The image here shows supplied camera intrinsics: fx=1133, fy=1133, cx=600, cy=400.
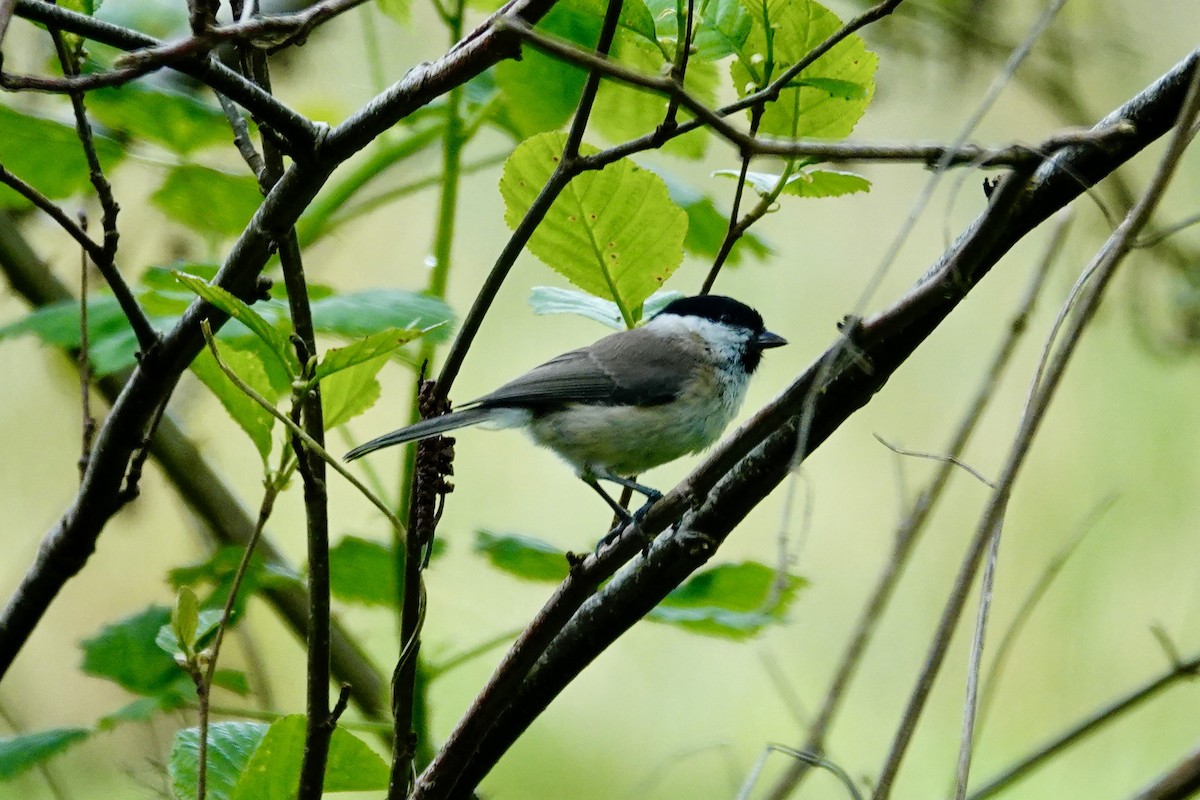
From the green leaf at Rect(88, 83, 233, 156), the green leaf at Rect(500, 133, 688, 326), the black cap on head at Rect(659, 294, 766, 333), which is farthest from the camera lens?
the black cap on head at Rect(659, 294, 766, 333)

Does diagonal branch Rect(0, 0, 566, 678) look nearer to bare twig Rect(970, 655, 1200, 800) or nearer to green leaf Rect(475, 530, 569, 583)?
green leaf Rect(475, 530, 569, 583)

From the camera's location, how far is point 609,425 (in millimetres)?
2408

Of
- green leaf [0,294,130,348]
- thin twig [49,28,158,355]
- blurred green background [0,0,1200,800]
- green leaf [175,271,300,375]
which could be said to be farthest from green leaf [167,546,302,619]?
blurred green background [0,0,1200,800]

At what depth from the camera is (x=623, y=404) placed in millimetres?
2459

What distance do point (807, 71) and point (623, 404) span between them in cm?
133

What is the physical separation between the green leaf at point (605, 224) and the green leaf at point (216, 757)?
0.60 m

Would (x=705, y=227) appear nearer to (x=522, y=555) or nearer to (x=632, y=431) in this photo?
(x=632, y=431)

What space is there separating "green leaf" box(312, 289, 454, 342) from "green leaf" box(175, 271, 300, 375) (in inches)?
16.2

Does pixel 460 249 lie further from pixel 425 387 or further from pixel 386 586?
pixel 425 387

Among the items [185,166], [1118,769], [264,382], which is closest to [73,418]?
[185,166]

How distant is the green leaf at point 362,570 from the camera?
167cm

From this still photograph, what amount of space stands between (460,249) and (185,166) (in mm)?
1711

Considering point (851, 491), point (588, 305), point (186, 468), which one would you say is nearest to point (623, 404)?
point (186, 468)

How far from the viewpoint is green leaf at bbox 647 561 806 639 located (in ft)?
4.84
